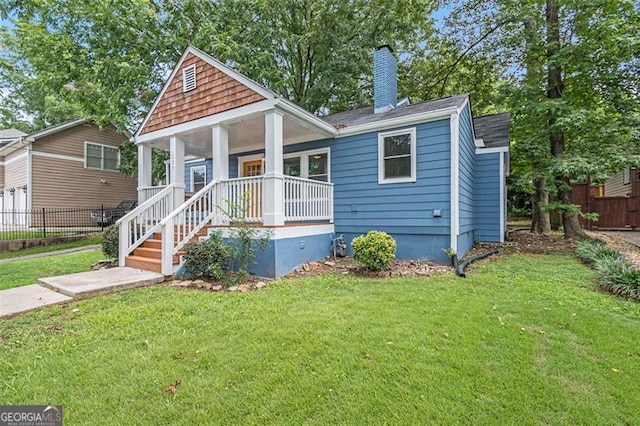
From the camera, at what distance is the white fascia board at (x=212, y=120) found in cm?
655

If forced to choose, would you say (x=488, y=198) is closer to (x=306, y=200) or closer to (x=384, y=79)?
(x=384, y=79)

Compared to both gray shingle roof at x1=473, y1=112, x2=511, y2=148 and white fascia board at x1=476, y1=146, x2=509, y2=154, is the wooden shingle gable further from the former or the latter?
gray shingle roof at x1=473, y1=112, x2=511, y2=148

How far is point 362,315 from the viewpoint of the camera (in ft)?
12.9

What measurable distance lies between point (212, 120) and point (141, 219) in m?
2.83

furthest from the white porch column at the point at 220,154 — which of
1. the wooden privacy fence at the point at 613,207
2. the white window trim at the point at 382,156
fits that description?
the wooden privacy fence at the point at 613,207

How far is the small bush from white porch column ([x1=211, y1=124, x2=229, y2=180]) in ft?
11.5

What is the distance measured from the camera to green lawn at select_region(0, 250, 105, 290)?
5.95 meters

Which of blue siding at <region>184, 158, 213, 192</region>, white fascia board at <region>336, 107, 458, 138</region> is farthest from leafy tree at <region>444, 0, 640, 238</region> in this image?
blue siding at <region>184, 158, 213, 192</region>

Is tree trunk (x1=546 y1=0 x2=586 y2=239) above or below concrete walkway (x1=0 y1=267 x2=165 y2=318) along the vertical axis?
above

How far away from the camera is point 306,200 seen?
7523mm

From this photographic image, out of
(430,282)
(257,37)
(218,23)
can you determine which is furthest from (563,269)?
(218,23)

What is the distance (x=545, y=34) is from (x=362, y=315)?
12033mm

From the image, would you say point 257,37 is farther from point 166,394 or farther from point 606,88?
point 166,394

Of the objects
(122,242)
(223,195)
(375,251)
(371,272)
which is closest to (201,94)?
(223,195)
